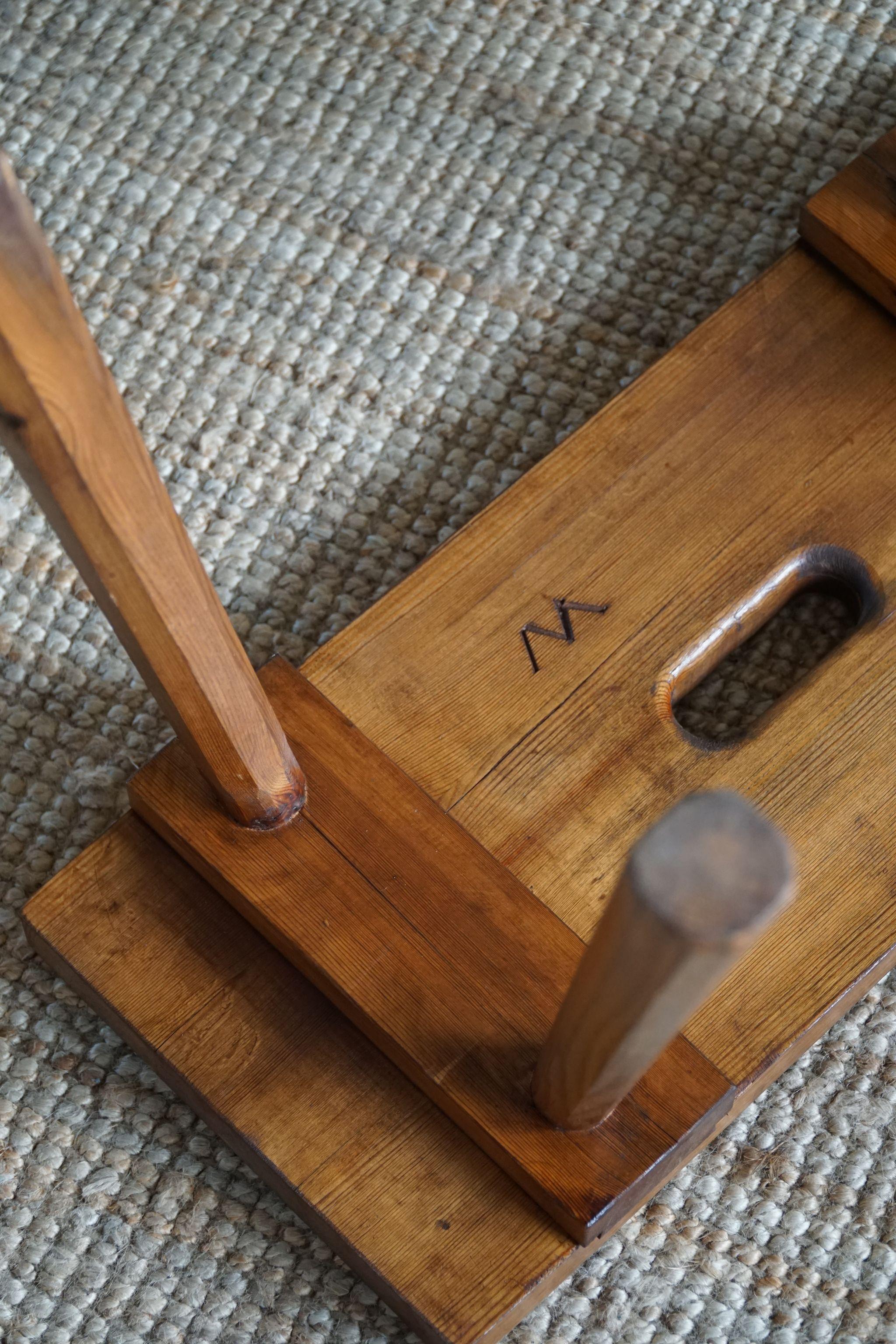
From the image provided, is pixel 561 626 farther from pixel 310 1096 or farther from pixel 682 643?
pixel 310 1096

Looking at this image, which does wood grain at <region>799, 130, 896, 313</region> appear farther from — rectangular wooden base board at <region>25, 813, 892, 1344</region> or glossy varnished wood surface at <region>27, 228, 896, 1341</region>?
rectangular wooden base board at <region>25, 813, 892, 1344</region>

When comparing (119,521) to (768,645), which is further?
(768,645)

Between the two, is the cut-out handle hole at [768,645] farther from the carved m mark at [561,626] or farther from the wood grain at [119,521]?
the wood grain at [119,521]

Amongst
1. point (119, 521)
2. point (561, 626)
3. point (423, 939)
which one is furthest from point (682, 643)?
point (119, 521)

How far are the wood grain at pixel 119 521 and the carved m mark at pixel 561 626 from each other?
Answer: 0.38ft

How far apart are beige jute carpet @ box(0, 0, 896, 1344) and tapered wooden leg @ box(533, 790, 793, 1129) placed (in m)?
0.23

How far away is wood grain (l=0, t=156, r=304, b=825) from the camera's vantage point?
1.01 feet

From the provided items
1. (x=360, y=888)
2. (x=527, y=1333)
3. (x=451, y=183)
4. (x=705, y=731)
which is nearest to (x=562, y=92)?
(x=451, y=183)

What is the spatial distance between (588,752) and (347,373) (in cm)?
25

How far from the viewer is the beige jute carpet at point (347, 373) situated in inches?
20.6

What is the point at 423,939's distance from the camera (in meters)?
0.48

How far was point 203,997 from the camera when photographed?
50 centimetres

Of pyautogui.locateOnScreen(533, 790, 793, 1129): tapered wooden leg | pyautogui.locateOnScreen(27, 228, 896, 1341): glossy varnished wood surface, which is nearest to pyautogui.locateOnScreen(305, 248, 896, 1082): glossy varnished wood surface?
pyautogui.locateOnScreen(27, 228, 896, 1341): glossy varnished wood surface

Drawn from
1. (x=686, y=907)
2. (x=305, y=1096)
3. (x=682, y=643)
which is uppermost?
(x=686, y=907)
